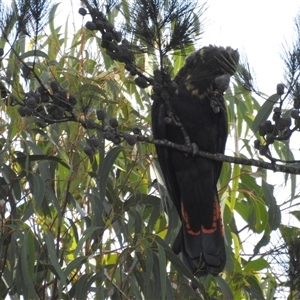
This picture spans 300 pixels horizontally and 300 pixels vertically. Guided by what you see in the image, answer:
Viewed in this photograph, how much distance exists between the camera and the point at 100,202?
3.79 metres

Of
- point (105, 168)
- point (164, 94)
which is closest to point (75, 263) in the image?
point (105, 168)

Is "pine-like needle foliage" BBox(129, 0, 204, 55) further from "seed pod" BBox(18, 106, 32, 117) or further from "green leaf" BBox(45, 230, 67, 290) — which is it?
"green leaf" BBox(45, 230, 67, 290)

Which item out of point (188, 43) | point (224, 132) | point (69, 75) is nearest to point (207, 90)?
point (224, 132)

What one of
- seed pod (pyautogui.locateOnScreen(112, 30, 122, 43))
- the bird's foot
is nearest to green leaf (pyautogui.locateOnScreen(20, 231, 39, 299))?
the bird's foot

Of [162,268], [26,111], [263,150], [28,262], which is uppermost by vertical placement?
[26,111]

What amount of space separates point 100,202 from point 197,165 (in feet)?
1.52

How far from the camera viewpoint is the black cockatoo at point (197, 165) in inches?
149

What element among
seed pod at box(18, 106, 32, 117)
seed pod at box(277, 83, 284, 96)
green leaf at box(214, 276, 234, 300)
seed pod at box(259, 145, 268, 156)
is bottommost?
green leaf at box(214, 276, 234, 300)

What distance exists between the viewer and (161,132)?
12.4ft

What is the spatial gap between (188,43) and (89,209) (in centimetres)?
161

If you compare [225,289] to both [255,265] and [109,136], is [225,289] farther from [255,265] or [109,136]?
[109,136]

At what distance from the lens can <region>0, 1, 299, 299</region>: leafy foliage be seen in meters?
3.61

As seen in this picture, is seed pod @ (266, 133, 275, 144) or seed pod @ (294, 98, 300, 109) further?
seed pod @ (266, 133, 275, 144)

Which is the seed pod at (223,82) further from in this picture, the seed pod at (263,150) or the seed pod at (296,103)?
the seed pod at (296,103)
